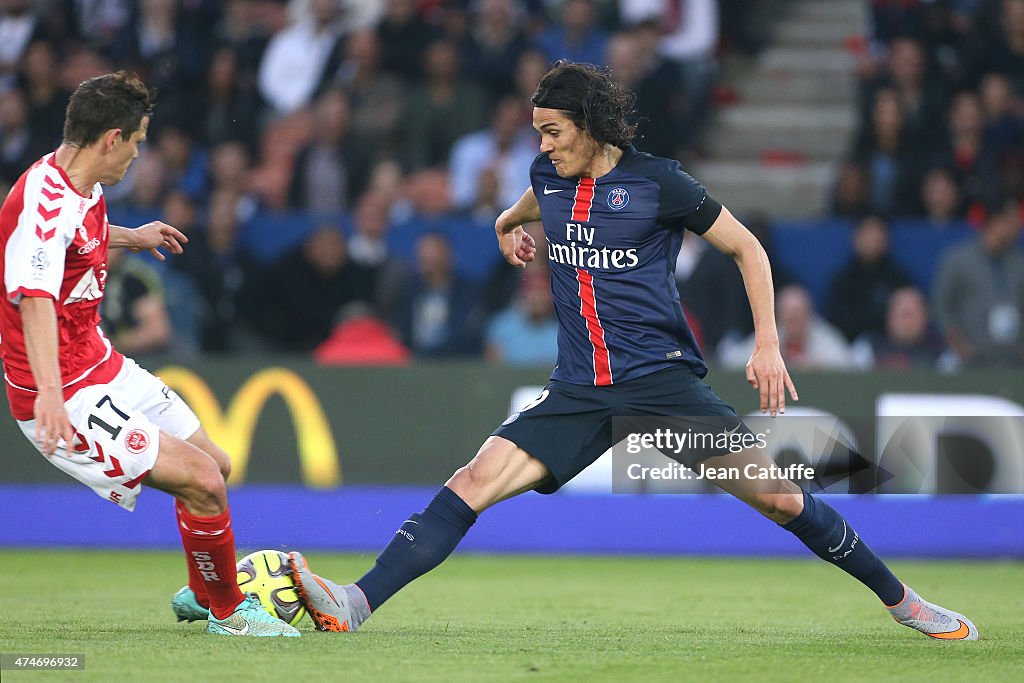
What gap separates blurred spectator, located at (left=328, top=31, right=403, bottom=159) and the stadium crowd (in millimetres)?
22

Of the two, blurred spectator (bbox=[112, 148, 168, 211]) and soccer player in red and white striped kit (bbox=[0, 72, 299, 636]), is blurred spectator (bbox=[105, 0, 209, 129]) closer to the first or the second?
blurred spectator (bbox=[112, 148, 168, 211])

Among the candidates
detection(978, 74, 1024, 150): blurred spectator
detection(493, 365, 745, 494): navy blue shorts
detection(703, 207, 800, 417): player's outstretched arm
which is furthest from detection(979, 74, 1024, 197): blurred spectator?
detection(493, 365, 745, 494): navy blue shorts

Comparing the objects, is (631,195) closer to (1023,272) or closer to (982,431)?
(982,431)

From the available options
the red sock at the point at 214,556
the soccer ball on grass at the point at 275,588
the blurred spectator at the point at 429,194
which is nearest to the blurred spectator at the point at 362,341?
the blurred spectator at the point at 429,194

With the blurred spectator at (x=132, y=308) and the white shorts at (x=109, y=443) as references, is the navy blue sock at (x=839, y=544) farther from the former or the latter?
the blurred spectator at (x=132, y=308)

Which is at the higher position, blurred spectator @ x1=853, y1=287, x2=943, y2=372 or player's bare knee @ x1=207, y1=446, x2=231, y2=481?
player's bare knee @ x1=207, y1=446, x2=231, y2=481

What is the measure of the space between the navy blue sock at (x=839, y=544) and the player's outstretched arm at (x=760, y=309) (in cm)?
50

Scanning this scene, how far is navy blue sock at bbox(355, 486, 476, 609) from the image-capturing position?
18.7 feet

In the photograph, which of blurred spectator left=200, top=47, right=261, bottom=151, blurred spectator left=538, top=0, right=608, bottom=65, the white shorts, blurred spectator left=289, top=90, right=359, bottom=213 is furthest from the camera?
blurred spectator left=538, top=0, right=608, bottom=65

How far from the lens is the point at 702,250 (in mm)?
11609

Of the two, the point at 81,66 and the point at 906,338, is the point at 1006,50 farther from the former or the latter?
the point at 81,66

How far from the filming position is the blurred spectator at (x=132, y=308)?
10.6m

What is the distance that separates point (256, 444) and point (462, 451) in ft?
5.08

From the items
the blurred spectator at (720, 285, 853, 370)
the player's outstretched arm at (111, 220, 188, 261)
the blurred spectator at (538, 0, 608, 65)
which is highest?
the blurred spectator at (538, 0, 608, 65)
